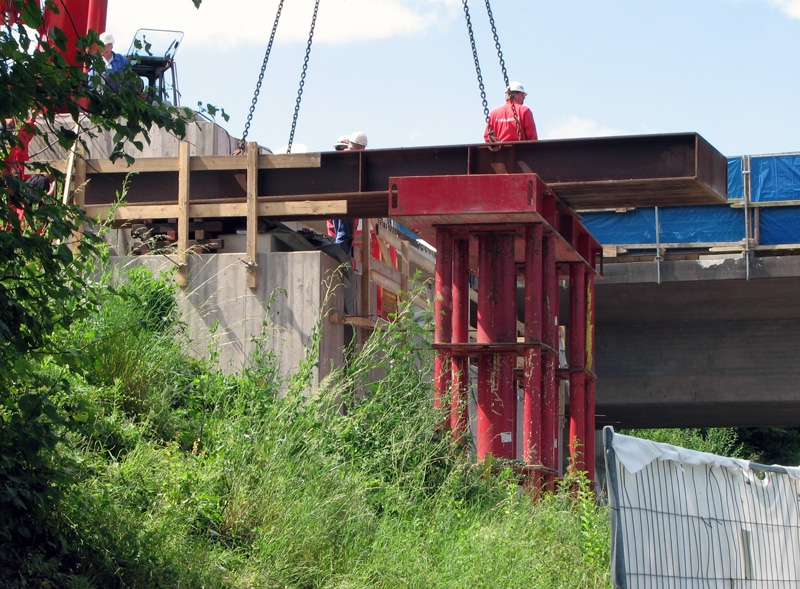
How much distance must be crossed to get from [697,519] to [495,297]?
15.5 ft

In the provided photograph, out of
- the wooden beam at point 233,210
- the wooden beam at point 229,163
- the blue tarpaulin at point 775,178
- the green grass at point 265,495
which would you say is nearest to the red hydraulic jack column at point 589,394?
the wooden beam at point 233,210

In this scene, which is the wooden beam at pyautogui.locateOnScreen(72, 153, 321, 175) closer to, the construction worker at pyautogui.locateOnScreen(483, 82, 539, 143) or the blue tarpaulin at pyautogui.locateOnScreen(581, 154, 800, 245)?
the construction worker at pyautogui.locateOnScreen(483, 82, 539, 143)

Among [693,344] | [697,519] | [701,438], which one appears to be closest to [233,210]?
[697,519]

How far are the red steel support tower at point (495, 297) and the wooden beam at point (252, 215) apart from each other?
6.65 ft

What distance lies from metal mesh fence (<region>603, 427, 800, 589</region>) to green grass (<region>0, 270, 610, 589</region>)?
1042mm

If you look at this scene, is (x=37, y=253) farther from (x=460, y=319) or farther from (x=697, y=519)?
(x=460, y=319)

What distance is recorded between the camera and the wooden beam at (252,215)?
11359 mm

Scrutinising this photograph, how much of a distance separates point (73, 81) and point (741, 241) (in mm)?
13949

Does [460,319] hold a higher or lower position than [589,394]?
higher

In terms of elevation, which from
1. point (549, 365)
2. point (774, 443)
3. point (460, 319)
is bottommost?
point (774, 443)

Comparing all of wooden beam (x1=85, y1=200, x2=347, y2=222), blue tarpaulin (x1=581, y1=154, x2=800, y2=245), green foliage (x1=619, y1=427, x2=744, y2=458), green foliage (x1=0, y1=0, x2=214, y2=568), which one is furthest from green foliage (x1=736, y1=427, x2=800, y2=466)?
green foliage (x1=0, y1=0, x2=214, y2=568)

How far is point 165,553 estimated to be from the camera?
616 centimetres

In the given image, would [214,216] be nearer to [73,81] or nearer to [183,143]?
[183,143]

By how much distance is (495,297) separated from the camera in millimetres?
10508
